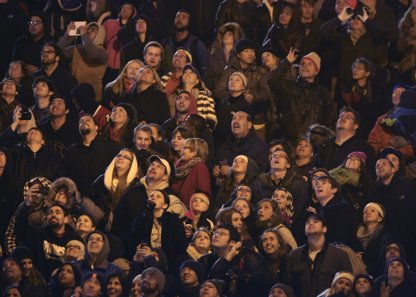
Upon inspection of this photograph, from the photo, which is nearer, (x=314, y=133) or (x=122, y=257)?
(x=122, y=257)

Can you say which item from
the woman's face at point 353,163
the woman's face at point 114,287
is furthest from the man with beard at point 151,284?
the woman's face at point 353,163

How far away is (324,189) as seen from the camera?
18.0 m

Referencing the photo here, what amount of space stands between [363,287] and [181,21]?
5736 millimetres

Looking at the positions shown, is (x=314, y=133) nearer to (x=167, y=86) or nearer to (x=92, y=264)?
(x=167, y=86)

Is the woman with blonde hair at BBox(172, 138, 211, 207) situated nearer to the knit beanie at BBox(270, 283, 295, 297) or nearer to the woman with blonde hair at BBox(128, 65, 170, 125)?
the woman with blonde hair at BBox(128, 65, 170, 125)

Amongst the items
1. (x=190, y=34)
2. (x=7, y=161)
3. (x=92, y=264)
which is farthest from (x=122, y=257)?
(x=190, y=34)

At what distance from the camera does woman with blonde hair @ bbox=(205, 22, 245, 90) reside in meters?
20.9

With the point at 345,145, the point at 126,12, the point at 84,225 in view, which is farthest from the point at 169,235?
the point at 126,12

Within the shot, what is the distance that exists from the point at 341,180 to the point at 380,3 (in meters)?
3.74

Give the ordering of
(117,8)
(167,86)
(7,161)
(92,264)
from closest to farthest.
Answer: (92,264), (7,161), (167,86), (117,8)

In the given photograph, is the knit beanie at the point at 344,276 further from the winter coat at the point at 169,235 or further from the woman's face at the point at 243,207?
the winter coat at the point at 169,235

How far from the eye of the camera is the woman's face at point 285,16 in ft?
69.2

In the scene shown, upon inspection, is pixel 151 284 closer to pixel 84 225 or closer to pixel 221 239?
pixel 221 239

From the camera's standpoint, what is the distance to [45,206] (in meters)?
18.3
